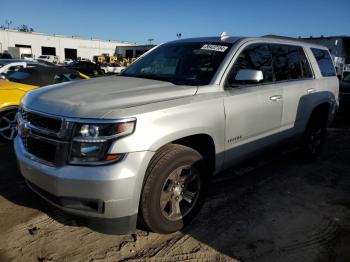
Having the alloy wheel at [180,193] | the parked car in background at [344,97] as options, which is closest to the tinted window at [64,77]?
the alloy wheel at [180,193]

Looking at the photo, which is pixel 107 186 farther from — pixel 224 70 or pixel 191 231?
pixel 224 70

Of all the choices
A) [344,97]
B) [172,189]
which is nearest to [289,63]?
[172,189]

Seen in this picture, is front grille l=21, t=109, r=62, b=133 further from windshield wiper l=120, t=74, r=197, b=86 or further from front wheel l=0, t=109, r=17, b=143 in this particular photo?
front wheel l=0, t=109, r=17, b=143

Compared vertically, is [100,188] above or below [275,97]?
below

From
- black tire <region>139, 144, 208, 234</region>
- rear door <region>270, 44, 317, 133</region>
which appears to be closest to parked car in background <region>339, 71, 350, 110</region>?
rear door <region>270, 44, 317, 133</region>

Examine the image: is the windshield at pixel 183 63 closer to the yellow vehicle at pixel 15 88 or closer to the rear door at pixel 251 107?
the rear door at pixel 251 107

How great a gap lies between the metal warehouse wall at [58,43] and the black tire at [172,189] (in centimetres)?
6957

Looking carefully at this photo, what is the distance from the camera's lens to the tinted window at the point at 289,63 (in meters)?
4.68

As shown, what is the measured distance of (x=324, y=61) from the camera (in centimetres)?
593

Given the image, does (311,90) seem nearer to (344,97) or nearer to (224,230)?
(224,230)

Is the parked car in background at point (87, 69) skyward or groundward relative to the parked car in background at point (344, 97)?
groundward

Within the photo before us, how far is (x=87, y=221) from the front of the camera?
2916 mm

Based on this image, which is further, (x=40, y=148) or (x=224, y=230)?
(x=224, y=230)

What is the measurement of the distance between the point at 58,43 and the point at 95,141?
76.1m
